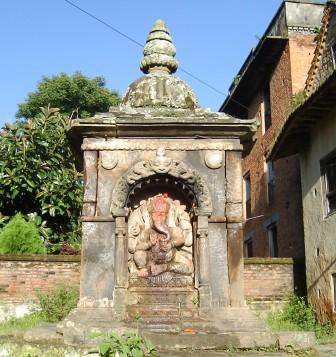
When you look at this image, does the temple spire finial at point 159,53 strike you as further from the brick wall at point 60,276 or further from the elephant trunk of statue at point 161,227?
the brick wall at point 60,276

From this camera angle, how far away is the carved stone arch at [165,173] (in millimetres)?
7688

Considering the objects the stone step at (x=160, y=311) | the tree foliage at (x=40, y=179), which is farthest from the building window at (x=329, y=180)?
the tree foliage at (x=40, y=179)

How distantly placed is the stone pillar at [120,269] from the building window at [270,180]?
1360 cm

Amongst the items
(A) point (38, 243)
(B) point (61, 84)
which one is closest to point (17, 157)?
(A) point (38, 243)

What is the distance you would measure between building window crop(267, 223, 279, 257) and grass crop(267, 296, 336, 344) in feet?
20.1

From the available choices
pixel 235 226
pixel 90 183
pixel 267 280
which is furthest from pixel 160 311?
pixel 267 280

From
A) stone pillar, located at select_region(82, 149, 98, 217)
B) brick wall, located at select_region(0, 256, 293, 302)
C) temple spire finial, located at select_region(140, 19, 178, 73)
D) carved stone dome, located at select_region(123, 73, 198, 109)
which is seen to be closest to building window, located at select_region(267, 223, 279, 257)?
brick wall, located at select_region(0, 256, 293, 302)

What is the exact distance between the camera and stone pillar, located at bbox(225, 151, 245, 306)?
7.45 metres

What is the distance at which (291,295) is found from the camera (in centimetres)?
1424

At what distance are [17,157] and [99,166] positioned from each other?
9.50 metres

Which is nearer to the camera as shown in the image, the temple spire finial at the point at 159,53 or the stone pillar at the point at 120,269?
the stone pillar at the point at 120,269

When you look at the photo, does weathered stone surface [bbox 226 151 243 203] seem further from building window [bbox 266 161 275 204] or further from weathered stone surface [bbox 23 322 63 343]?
building window [bbox 266 161 275 204]

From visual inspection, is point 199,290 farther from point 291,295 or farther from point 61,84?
point 61,84

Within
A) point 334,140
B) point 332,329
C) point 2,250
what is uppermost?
point 334,140
